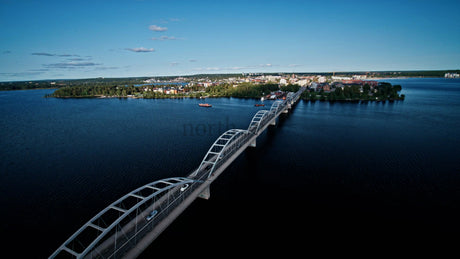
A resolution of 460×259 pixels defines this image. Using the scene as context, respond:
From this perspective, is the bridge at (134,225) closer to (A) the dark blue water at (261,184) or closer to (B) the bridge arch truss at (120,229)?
(B) the bridge arch truss at (120,229)

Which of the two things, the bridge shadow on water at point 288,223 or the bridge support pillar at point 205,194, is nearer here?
the bridge shadow on water at point 288,223

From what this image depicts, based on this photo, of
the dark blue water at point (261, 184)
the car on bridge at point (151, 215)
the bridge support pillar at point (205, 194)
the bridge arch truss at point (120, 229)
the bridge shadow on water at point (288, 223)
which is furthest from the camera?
the bridge support pillar at point (205, 194)

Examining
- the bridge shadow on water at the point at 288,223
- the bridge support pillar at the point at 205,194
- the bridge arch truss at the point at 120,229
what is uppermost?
the bridge arch truss at the point at 120,229

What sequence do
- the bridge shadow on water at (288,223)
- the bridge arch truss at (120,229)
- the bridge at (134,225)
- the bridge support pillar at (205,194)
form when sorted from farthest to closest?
the bridge support pillar at (205,194), the bridge shadow on water at (288,223), the bridge at (134,225), the bridge arch truss at (120,229)

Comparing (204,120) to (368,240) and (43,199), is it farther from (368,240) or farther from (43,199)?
(368,240)

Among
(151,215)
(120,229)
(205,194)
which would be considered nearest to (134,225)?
(120,229)

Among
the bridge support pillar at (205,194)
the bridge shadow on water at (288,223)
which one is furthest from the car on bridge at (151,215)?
the bridge support pillar at (205,194)

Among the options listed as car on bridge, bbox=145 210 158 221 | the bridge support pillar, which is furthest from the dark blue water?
car on bridge, bbox=145 210 158 221

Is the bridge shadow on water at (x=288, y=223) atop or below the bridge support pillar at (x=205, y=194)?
below

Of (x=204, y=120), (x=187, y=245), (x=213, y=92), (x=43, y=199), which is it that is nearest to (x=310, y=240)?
(x=187, y=245)

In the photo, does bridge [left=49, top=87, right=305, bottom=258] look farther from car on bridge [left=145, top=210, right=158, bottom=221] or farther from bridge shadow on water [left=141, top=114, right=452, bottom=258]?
bridge shadow on water [left=141, top=114, right=452, bottom=258]
